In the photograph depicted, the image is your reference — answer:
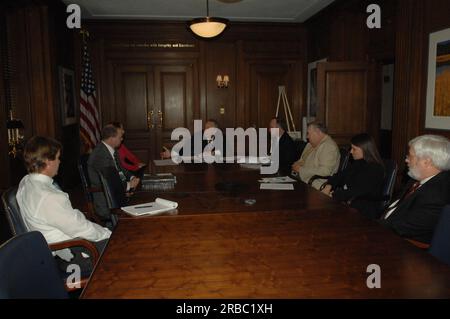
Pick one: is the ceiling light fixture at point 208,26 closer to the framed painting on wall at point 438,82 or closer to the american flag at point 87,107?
the framed painting on wall at point 438,82

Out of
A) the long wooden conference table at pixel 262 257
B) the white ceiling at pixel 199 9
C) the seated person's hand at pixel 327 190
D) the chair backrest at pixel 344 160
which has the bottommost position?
the seated person's hand at pixel 327 190

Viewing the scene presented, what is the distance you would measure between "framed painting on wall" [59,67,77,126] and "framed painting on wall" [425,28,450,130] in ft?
17.4

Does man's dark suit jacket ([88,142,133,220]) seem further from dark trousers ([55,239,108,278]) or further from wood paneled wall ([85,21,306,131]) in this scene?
wood paneled wall ([85,21,306,131])

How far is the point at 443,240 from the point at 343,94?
14.5 feet

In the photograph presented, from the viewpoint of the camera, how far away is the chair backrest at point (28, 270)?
4.62 ft

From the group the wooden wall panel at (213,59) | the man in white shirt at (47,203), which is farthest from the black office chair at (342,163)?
the wooden wall panel at (213,59)

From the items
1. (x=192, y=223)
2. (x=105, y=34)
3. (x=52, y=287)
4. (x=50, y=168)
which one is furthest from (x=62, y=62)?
(x=52, y=287)

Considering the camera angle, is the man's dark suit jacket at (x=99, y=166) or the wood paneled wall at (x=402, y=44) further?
the wood paneled wall at (x=402, y=44)

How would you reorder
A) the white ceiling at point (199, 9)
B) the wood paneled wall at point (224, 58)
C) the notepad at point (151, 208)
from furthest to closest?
the wood paneled wall at point (224, 58)
the white ceiling at point (199, 9)
the notepad at point (151, 208)

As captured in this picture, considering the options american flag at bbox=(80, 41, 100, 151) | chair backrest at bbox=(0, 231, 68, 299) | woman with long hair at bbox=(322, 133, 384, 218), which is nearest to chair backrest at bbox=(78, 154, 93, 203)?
chair backrest at bbox=(0, 231, 68, 299)

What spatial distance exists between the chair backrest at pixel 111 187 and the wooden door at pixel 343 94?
145 inches

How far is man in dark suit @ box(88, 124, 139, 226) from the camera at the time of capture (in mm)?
3861

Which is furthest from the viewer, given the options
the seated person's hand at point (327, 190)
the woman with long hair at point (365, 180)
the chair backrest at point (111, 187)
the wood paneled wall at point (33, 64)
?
the wood paneled wall at point (33, 64)

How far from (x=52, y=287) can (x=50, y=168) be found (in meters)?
0.95
